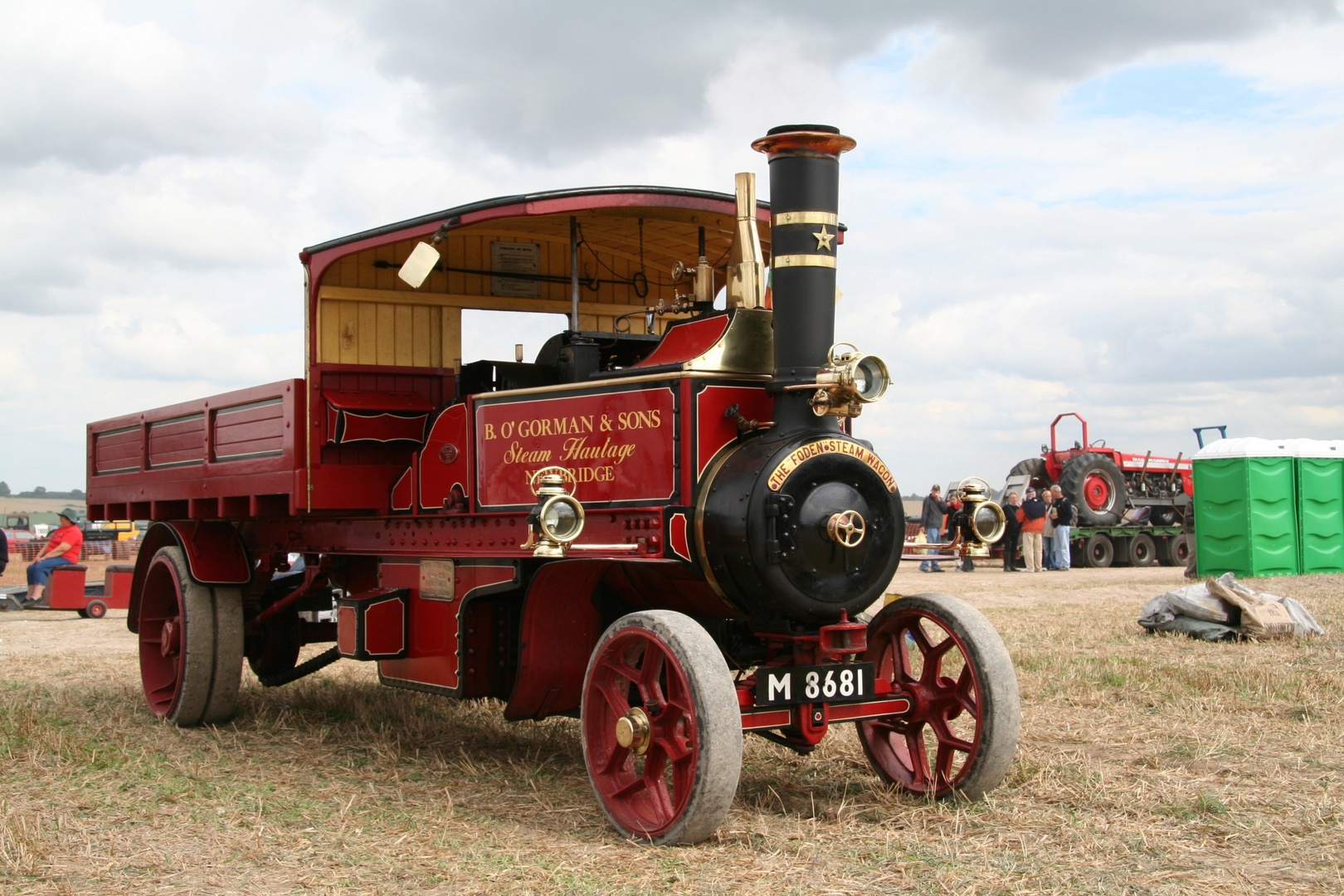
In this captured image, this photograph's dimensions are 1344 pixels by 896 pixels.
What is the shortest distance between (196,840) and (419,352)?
9.70ft

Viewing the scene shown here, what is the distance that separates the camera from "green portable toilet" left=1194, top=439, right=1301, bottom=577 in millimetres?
15039

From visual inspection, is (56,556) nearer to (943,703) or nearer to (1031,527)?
(943,703)

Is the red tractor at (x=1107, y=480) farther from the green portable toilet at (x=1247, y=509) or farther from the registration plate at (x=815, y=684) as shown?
the registration plate at (x=815, y=684)

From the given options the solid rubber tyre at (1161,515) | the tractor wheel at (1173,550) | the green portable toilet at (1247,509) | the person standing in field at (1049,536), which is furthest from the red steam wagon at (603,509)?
the solid rubber tyre at (1161,515)

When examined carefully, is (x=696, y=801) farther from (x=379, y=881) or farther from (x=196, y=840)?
(x=196, y=840)

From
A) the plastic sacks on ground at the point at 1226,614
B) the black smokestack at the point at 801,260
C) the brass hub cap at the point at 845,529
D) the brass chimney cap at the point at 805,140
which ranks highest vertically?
the brass chimney cap at the point at 805,140

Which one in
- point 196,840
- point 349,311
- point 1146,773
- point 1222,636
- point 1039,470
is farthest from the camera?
point 1039,470

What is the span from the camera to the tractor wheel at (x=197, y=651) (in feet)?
22.3

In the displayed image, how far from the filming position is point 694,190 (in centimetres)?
546

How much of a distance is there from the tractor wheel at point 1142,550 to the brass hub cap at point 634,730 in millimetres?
18820

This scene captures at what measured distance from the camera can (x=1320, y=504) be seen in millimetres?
15672

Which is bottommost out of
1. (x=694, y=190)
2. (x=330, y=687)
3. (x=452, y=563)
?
(x=330, y=687)

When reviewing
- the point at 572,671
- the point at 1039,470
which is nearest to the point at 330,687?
the point at 572,671

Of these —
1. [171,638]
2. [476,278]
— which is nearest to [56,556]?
[171,638]
